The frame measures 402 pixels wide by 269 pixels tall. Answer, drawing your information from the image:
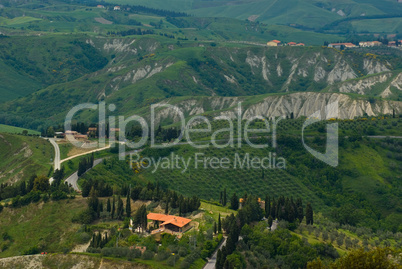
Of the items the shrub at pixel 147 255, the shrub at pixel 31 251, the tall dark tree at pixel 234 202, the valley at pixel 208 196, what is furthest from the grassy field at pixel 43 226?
the tall dark tree at pixel 234 202

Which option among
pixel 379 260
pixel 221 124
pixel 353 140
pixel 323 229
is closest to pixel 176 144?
pixel 221 124

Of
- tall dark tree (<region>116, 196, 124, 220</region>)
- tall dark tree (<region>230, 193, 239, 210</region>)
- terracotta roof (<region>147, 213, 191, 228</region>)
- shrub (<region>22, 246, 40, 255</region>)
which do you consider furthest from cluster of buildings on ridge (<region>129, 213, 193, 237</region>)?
tall dark tree (<region>230, 193, 239, 210</region>)

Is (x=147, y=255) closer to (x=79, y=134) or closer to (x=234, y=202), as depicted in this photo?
(x=234, y=202)

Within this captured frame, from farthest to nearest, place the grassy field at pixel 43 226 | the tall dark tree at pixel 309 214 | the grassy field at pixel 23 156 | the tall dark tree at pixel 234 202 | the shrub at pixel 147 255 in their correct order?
1. the grassy field at pixel 23 156
2. the tall dark tree at pixel 234 202
3. the tall dark tree at pixel 309 214
4. the grassy field at pixel 43 226
5. the shrub at pixel 147 255

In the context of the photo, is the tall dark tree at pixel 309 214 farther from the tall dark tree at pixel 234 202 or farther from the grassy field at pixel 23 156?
the grassy field at pixel 23 156

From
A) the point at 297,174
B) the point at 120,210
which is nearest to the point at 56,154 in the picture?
the point at 120,210

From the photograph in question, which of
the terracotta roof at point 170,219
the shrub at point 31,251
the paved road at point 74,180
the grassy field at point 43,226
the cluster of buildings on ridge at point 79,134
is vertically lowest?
the shrub at point 31,251
